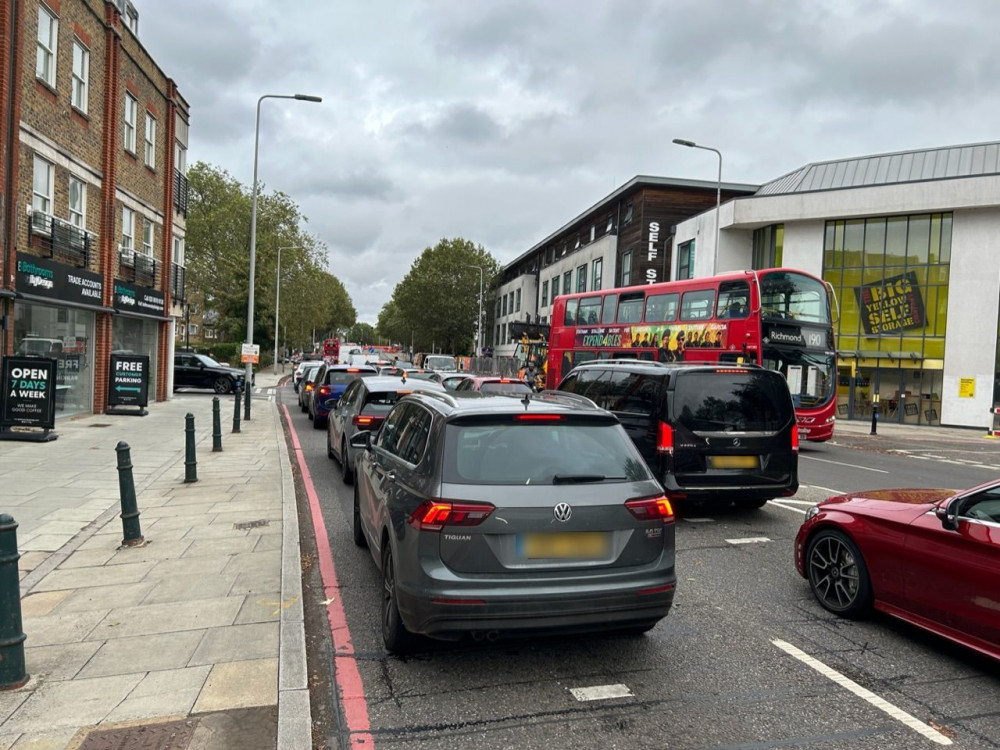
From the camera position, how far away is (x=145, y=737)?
330 centimetres

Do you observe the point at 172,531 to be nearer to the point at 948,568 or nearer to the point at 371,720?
the point at 371,720

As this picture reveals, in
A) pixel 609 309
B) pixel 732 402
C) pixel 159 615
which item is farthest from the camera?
pixel 609 309

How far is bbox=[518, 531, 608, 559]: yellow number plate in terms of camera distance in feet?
12.5

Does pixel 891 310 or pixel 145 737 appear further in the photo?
pixel 891 310

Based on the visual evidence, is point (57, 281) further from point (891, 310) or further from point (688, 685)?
point (891, 310)

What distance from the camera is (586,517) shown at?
12.8 ft

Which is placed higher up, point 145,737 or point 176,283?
point 176,283

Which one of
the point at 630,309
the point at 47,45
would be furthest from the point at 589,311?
the point at 47,45

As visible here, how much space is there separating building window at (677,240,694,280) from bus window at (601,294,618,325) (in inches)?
678

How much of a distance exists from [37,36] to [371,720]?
17.0 meters

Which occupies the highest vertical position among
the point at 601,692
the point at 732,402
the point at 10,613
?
the point at 732,402

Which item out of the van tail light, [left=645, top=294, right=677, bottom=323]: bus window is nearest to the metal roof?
[left=645, top=294, right=677, bottom=323]: bus window

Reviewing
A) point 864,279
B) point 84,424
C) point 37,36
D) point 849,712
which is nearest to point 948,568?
point 849,712

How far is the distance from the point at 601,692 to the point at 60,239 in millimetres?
16663
